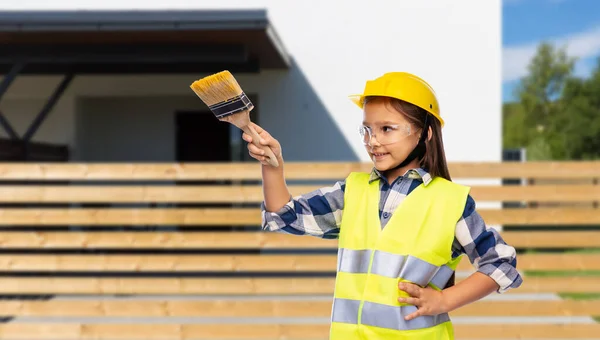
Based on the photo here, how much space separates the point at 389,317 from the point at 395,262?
0.48 ft

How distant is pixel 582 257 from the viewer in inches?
187

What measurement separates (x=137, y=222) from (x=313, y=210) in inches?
120

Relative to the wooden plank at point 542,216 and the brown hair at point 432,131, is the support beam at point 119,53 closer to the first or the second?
the wooden plank at point 542,216

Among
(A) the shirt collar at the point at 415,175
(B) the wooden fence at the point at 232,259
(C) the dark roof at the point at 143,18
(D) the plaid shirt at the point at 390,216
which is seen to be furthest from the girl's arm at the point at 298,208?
(C) the dark roof at the point at 143,18

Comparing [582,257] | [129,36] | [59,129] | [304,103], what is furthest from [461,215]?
[59,129]

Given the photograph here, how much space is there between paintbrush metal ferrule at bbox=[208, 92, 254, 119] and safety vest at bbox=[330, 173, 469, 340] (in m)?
0.47

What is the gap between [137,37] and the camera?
668cm

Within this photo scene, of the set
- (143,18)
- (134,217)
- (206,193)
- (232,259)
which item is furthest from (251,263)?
(143,18)

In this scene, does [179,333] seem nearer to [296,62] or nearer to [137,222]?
[137,222]

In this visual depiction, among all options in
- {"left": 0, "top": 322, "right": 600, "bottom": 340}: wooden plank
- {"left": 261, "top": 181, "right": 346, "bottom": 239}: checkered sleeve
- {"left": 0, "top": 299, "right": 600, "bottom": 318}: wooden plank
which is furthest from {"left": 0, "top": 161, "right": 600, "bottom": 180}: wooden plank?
{"left": 261, "top": 181, "right": 346, "bottom": 239}: checkered sleeve

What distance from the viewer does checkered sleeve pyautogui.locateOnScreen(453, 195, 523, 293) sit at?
1.82 meters

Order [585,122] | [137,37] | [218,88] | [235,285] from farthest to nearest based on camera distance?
[585,122] < [137,37] < [235,285] < [218,88]

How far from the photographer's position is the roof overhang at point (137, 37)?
621cm

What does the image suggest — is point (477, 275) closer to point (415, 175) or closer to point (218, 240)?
point (415, 175)
